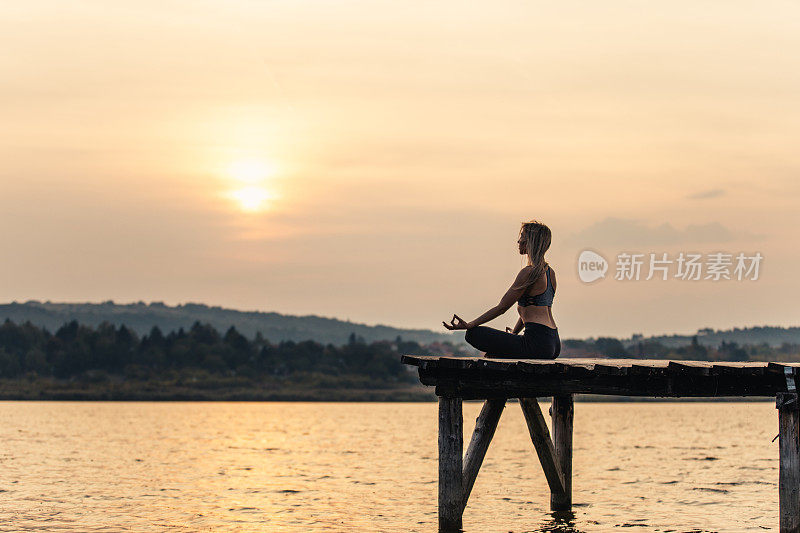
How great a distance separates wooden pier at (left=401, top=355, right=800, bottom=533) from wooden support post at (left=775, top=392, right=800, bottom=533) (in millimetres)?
16

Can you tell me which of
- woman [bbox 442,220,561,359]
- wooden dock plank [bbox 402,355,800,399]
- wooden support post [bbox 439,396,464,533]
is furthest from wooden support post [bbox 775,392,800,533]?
wooden support post [bbox 439,396,464,533]

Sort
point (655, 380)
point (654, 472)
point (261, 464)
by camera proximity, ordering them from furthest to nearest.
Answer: point (261, 464)
point (654, 472)
point (655, 380)

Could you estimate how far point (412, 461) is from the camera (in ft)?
166

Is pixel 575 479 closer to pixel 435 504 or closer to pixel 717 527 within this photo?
pixel 435 504

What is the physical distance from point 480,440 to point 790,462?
5799 mm

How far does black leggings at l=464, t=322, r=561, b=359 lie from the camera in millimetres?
19547

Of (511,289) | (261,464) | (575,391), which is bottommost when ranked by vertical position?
(261,464)

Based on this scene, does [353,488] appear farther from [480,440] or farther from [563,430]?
[480,440]

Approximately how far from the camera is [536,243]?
61.9 feet

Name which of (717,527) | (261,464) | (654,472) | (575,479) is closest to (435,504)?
(717,527)

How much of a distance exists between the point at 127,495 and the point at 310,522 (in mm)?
9617

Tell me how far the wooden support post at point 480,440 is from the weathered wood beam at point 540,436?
4.74 feet

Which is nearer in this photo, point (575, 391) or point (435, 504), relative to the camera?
point (575, 391)

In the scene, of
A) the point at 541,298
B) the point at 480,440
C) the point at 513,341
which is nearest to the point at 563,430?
the point at 480,440
